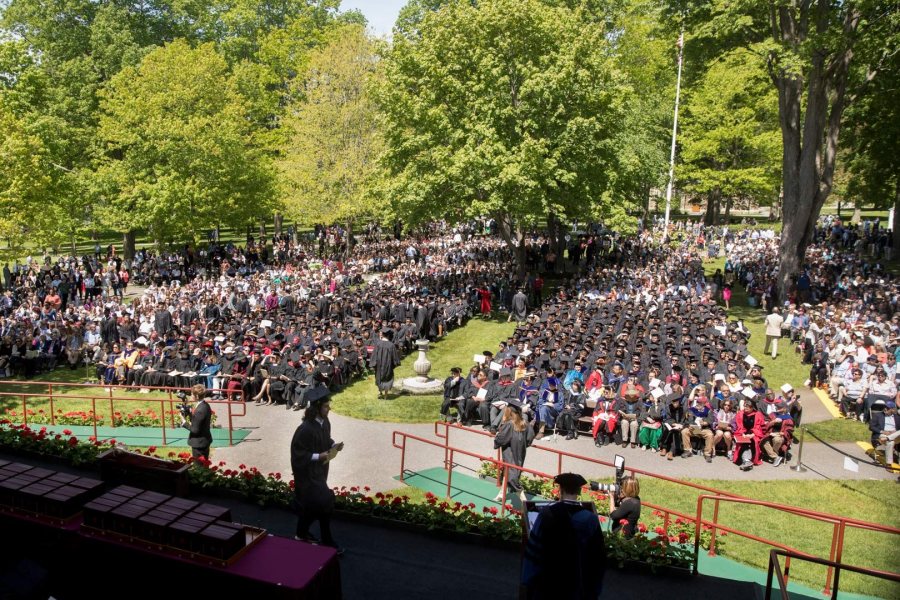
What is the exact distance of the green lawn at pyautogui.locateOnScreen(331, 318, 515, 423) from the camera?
1616 cm

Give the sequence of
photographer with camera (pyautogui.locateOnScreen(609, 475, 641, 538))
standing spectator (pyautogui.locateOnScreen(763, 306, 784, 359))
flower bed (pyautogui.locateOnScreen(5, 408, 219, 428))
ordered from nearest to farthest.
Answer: photographer with camera (pyautogui.locateOnScreen(609, 475, 641, 538)), flower bed (pyautogui.locateOnScreen(5, 408, 219, 428)), standing spectator (pyautogui.locateOnScreen(763, 306, 784, 359))

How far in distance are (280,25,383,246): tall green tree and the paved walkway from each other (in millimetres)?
21732

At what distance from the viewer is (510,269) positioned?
1190 inches

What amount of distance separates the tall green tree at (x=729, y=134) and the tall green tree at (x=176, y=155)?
26.4 meters

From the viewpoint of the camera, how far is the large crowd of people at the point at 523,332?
46.5ft

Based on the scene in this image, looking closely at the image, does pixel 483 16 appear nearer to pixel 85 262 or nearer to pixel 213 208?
pixel 213 208

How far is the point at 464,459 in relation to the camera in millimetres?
13094

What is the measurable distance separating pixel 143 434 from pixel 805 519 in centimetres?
1262

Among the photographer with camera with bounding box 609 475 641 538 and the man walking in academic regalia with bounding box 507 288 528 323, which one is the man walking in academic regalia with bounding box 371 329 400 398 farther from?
the photographer with camera with bounding box 609 475 641 538

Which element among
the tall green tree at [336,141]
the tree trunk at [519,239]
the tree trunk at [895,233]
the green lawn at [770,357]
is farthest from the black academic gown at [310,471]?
the tree trunk at [895,233]

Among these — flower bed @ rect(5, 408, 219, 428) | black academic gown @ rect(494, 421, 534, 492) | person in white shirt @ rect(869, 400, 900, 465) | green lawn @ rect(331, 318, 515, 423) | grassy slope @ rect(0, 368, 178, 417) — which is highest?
black academic gown @ rect(494, 421, 534, 492)

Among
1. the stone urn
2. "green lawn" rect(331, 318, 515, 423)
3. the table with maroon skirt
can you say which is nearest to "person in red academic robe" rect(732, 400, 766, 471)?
"green lawn" rect(331, 318, 515, 423)

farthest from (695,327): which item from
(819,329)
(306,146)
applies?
(306,146)

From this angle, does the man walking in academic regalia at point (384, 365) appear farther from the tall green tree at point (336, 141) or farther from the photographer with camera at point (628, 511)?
the tall green tree at point (336, 141)
